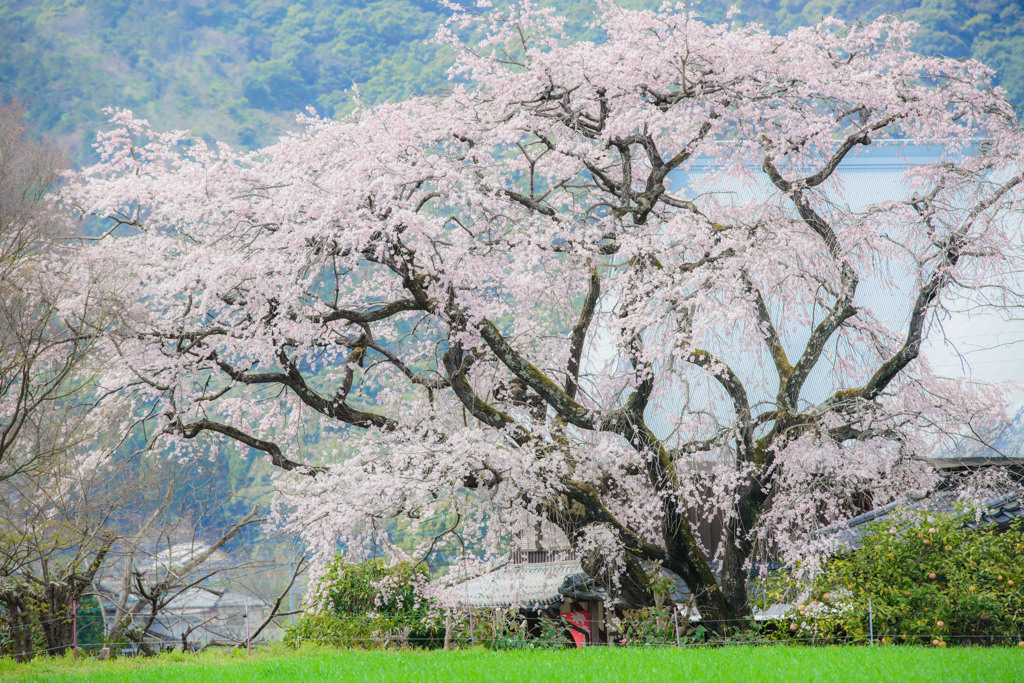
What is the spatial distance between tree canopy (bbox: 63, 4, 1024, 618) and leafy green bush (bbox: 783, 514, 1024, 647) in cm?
106

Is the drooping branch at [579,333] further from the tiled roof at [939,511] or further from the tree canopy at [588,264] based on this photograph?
the tiled roof at [939,511]

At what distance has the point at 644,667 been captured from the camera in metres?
5.89

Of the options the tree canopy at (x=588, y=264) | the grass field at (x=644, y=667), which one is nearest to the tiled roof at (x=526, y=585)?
the tree canopy at (x=588, y=264)

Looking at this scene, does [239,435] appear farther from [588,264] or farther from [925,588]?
[925,588]

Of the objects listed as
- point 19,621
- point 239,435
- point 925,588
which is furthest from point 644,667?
point 19,621

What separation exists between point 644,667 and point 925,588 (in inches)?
134

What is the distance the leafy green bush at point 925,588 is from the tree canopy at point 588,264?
1059 millimetres

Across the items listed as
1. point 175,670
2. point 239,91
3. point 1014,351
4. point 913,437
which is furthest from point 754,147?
point 239,91

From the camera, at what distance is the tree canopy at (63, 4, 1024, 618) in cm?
866

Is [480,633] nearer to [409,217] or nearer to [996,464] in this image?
[409,217]

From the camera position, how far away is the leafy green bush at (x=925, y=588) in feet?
24.4

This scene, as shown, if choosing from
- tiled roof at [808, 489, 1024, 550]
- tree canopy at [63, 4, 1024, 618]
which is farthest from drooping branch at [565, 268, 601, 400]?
tiled roof at [808, 489, 1024, 550]

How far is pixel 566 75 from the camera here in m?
9.50

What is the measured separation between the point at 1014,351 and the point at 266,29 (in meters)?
38.9
